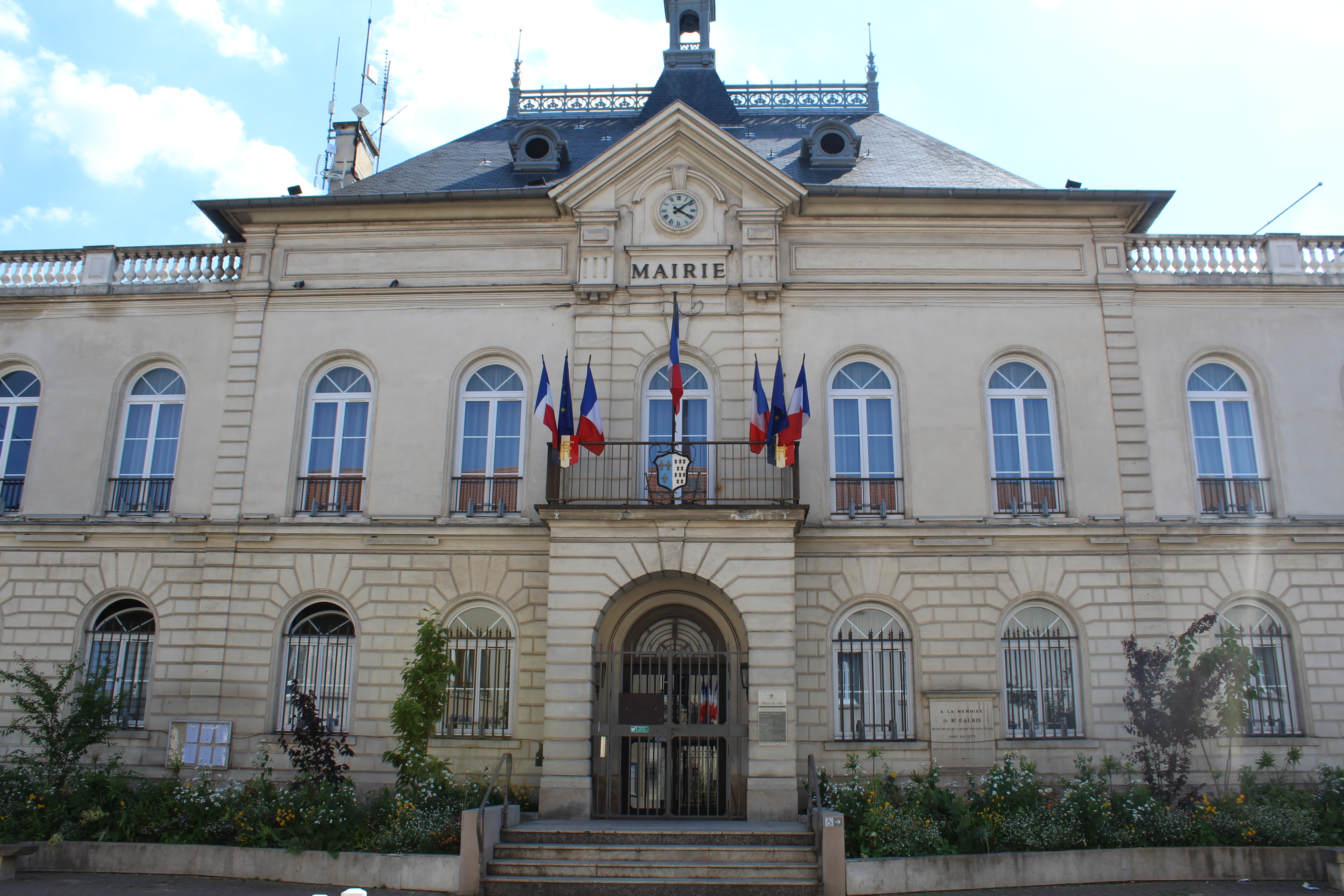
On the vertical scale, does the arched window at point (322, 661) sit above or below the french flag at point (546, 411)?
below

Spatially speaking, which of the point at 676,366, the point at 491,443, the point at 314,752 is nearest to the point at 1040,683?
the point at 676,366

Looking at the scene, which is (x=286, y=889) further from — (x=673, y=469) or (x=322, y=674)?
(x=673, y=469)

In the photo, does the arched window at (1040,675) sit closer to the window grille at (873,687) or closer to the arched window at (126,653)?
the window grille at (873,687)

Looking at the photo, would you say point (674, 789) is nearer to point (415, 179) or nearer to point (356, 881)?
point (356, 881)

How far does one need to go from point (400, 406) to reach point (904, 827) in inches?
396

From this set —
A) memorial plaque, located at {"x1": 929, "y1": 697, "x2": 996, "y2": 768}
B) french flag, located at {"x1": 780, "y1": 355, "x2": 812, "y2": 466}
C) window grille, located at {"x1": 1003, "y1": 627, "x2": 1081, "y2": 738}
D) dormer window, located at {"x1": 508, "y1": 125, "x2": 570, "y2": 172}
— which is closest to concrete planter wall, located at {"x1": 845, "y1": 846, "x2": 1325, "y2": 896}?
memorial plaque, located at {"x1": 929, "y1": 697, "x2": 996, "y2": 768}

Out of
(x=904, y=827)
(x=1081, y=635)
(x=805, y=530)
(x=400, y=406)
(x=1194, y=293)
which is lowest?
(x=904, y=827)

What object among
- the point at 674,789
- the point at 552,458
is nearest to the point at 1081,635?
the point at 674,789

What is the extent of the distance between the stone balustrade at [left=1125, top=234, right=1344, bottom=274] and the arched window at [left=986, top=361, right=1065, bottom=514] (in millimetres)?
2868

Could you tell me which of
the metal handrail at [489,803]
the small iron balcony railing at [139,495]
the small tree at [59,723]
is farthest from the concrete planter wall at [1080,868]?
the small iron balcony railing at [139,495]

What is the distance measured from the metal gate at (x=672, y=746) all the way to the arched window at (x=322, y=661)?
415cm

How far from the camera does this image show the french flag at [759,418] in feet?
45.3

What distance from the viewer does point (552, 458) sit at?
13.8 m

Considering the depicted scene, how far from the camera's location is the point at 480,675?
14.4m
